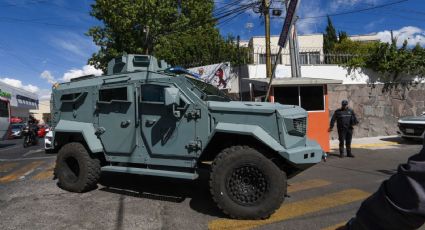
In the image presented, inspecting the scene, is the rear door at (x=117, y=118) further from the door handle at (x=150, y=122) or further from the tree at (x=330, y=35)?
the tree at (x=330, y=35)

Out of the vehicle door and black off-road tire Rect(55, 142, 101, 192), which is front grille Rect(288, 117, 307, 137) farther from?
black off-road tire Rect(55, 142, 101, 192)

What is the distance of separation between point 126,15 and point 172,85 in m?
14.9

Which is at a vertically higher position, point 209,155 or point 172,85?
point 172,85

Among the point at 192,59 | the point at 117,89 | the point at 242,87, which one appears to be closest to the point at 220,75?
the point at 242,87

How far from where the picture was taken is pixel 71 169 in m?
7.76

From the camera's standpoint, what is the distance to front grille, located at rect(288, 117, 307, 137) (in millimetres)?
5906

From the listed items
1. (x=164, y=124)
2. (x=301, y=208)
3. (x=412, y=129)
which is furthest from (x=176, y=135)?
(x=412, y=129)

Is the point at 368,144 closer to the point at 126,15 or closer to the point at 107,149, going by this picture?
the point at 107,149

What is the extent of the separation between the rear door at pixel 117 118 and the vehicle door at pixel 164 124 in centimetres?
Result: 26

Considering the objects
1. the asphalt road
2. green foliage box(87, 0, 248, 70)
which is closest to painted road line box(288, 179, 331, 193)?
the asphalt road

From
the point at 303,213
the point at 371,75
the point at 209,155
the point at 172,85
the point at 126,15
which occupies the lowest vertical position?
the point at 303,213

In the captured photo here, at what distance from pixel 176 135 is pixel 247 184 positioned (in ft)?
4.94

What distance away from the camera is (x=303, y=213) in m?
5.84

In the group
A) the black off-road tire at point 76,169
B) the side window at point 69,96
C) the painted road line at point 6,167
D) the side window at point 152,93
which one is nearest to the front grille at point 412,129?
the side window at point 152,93
